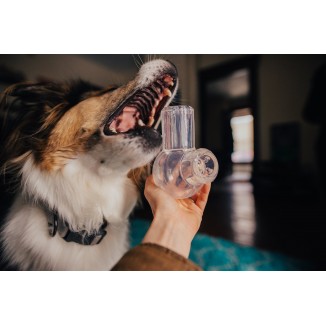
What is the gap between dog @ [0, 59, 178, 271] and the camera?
0.70m

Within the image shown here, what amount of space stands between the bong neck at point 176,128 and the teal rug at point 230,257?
50 centimetres

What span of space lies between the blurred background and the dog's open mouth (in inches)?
6.9

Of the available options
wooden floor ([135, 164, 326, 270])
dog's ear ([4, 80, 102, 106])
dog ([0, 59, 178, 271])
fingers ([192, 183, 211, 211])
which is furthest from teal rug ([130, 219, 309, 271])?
dog's ear ([4, 80, 102, 106])

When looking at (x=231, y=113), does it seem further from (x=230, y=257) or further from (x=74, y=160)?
(x=74, y=160)

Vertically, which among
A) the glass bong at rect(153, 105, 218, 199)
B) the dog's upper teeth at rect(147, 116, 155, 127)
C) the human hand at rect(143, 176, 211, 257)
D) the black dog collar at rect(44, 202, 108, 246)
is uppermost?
the dog's upper teeth at rect(147, 116, 155, 127)

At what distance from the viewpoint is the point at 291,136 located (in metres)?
1.31

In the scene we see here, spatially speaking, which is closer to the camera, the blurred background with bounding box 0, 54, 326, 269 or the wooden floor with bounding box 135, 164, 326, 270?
the blurred background with bounding box 0, 54, 326, 269

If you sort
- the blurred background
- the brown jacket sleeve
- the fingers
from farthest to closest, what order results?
the blurred background → the fingers → the brown jacket sleeve

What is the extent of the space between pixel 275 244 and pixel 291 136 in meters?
0.63

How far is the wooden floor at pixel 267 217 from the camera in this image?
1.32 m

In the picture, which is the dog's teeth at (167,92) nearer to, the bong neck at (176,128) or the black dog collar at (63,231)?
the bong neck at (176,128)

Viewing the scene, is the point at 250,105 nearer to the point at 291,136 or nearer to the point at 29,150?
the point at 291,136

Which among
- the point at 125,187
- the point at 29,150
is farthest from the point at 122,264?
the point at 29,150

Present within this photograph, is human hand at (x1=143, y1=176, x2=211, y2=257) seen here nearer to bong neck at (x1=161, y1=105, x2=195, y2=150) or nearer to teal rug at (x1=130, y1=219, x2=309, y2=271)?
bong neck at (x1=161, y1=105, x2=195, y2=150)
